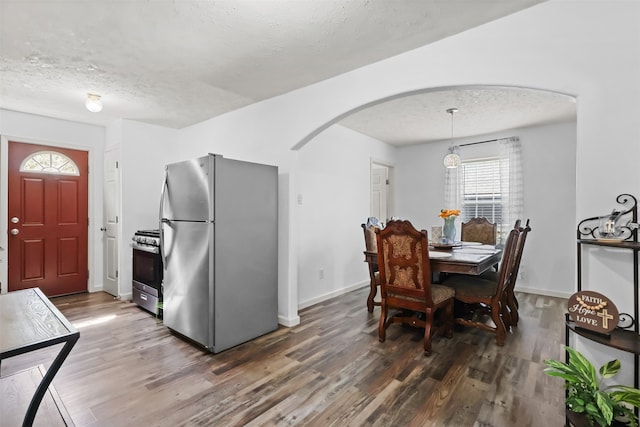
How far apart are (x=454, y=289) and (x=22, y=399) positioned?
10.3 ft

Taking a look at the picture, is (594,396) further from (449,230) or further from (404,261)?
(449,230)

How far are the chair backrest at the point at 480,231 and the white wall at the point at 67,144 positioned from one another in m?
5.47

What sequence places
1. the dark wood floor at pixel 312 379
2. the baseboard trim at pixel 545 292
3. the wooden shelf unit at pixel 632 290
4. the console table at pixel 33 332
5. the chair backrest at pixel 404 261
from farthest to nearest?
the baseboard trim at pixel 545 292
the chair backrest at pixel 404 261
the dark wood floor at pixel 312 379
the wooden shelf unit at pixel 632 290
the console table at pixel 33 332

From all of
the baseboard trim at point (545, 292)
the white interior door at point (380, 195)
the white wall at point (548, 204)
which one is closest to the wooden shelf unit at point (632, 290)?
the white wall at point (548, 204)

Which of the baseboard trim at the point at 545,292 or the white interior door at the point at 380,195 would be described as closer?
the baseboard trim at the point at 545,292

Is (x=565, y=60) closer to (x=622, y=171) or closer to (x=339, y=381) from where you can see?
(x=622, y=171)

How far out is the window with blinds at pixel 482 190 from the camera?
15.6 ft

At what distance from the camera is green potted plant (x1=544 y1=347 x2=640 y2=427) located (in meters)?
1.26

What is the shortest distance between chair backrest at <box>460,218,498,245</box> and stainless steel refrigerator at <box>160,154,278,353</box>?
295 cm

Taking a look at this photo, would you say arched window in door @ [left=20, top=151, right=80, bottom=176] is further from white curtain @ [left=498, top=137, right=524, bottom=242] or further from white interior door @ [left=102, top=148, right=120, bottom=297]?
white curtain @ [left=498, top=137, right=524, bottom=242]

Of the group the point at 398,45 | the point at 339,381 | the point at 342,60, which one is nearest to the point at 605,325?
the point at 339,381

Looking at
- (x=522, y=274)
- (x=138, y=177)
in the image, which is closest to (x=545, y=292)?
(x=522, y=274)

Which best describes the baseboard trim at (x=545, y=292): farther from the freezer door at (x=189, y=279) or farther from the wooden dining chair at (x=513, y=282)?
the freezer door at (x=189, y=279)

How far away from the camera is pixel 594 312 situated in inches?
→ 56.2
